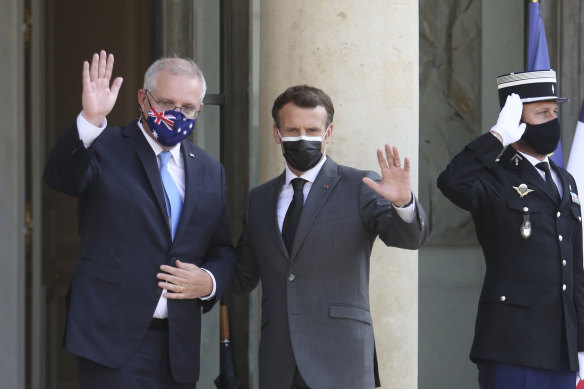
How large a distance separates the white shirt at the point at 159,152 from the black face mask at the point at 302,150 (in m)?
0.39

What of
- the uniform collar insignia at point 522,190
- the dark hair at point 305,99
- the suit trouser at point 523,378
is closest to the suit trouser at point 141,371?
the dark hair at point 305,99

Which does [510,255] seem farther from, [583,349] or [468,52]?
[468,52]

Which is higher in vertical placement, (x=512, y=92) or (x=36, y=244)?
(x=512, y=92)

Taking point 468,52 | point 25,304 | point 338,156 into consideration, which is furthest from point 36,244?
point 468,52

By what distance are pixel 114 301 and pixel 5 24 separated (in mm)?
2530

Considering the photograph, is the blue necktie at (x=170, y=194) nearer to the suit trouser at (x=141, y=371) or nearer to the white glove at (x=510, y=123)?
the suit trouser at (x=141, y=371)

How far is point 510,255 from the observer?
409 centimetres

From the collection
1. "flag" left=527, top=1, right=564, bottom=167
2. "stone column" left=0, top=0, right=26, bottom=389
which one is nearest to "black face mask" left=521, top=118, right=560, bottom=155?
"flag" left=527, top=1, right=564, bottom=167

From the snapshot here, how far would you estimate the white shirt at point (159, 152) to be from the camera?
3373 millimetres

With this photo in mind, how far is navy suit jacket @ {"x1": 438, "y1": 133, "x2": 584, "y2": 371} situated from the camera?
4.05 m

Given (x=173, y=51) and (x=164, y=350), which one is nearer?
(x=164, y=350)

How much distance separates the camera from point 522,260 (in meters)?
4.07

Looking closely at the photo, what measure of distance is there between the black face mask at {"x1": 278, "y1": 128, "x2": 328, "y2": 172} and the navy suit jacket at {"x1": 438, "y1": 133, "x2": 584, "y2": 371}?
0.70 metres

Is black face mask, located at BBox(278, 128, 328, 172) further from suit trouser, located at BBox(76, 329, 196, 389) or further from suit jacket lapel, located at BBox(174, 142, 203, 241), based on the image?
suit trouser, located at BBox(76, 329, 196, 389)
